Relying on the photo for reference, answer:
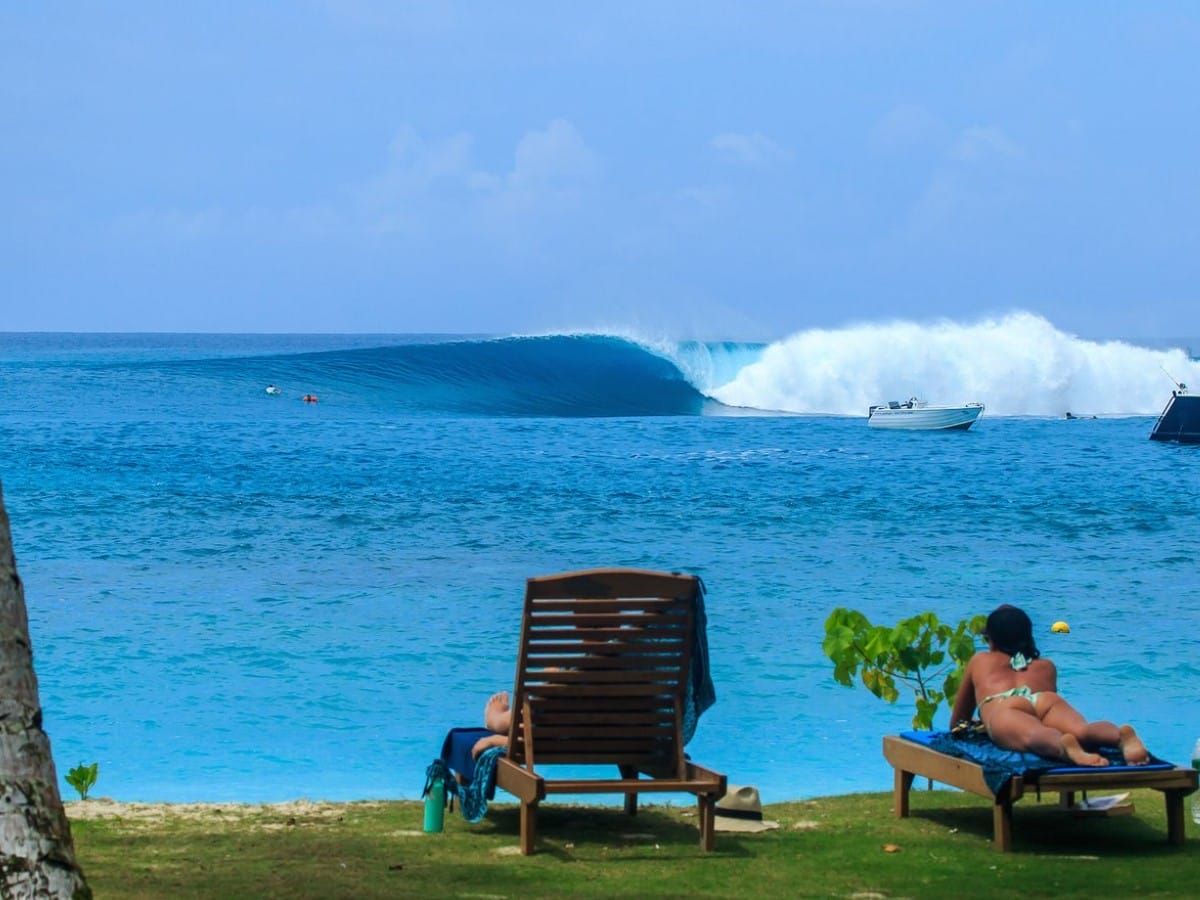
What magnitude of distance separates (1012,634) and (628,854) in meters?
1.59

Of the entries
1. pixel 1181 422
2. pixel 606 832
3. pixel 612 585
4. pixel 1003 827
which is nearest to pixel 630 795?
pixel 606 832

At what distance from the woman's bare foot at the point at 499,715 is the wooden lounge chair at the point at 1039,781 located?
150 centimetres

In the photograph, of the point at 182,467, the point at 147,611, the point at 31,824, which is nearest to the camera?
the point at 31,824

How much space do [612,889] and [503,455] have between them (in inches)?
1190

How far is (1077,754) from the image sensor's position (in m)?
5.41

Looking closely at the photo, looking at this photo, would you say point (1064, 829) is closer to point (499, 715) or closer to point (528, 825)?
point (528, 825)

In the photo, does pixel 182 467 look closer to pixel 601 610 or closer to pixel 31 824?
pixel 601 610

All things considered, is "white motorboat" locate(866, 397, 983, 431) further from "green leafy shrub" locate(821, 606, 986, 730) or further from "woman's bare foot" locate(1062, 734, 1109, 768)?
"woman's bare foot" locate(1062, 734, 1109, 768)

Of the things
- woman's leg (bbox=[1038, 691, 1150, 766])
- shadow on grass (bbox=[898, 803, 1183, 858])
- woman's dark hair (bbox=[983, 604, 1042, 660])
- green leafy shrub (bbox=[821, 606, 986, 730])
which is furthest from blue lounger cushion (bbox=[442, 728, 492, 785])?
woman's leg (bbox=[1038, 691, 1150, 766])

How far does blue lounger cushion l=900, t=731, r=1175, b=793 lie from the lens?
17.5 feet

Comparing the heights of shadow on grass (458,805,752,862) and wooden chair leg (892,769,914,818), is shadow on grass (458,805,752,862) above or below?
below

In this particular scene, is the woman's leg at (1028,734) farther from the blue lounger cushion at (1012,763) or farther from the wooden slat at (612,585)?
the wooden slat at (612,585)

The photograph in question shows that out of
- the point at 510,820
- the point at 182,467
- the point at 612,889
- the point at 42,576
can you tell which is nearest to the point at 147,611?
the point at 42,576

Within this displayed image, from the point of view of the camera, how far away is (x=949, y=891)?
16.0 ft
